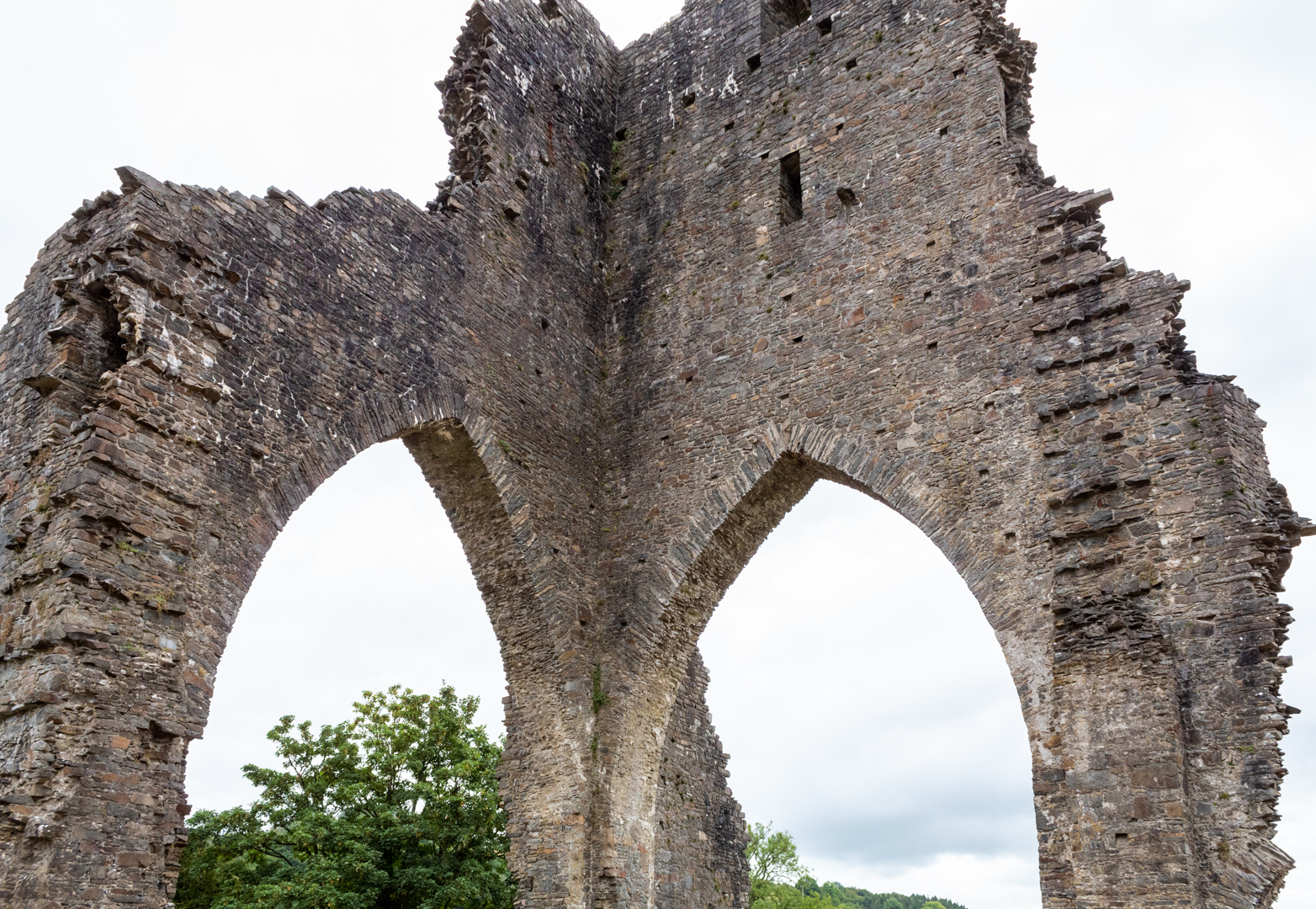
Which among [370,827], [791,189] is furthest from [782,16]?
[370,827]

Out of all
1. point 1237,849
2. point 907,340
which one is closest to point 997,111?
point 907,340

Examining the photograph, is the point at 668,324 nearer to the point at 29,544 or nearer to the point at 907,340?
the point at 907,340

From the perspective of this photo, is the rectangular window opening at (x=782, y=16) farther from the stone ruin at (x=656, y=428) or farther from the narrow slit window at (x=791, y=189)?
the narrow slit window at (x=791, y=189)

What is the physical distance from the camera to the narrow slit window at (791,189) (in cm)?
1010

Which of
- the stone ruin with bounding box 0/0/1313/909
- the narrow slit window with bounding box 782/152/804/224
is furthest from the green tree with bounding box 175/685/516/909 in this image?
the narrow slit window with bounding box 782/152/804/224

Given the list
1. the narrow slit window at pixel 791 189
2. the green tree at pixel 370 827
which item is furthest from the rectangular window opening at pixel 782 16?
the green tree at pixel 370 827

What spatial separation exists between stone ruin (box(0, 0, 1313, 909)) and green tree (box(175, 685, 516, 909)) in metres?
5.32

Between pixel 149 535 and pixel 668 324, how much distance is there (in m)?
5.49

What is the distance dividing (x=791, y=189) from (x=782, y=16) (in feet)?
7.68

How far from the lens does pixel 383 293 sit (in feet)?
27.0

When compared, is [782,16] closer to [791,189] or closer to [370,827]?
[791,189]

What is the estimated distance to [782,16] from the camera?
1134cm

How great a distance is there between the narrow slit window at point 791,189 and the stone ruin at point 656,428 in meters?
0.09

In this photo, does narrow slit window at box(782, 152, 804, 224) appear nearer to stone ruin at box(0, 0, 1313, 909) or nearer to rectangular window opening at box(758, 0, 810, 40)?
stone ruin at box(0, 0, 1313, 909)
